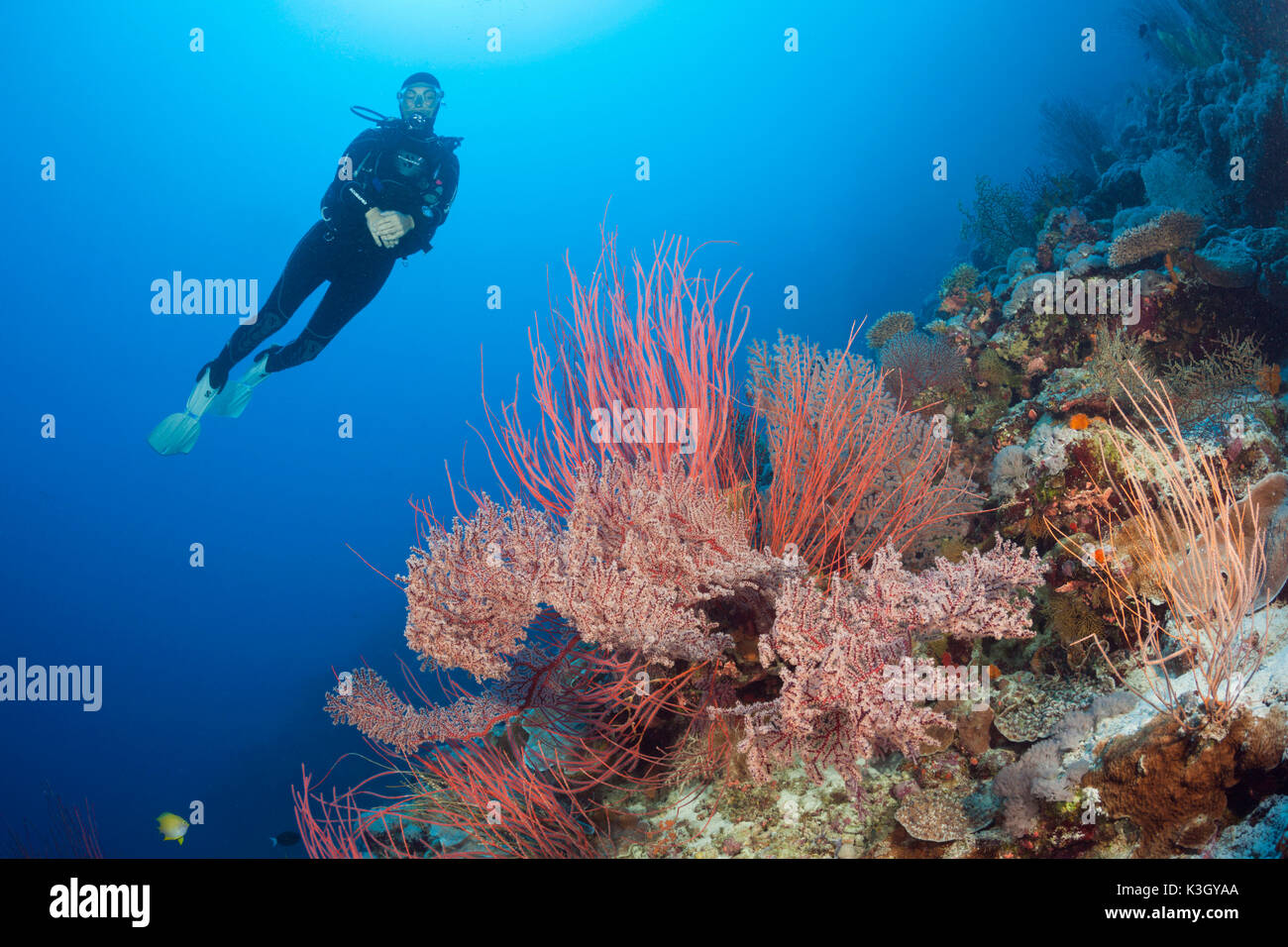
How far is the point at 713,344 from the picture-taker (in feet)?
10.5

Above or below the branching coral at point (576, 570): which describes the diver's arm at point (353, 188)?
above

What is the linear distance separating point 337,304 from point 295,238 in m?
41.3

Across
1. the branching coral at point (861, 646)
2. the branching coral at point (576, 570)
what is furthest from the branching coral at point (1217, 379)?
the branching coral at point (576, 570)

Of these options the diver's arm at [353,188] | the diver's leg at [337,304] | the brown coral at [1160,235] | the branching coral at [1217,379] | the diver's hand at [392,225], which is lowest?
the branching coral at [1217,379]

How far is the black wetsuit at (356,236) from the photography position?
7531 mm

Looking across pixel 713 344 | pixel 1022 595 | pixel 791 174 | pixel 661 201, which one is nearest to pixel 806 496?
pixel 713 344

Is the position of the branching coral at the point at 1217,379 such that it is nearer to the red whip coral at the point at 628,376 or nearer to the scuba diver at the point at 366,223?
the red whip coral at the point at 628,376

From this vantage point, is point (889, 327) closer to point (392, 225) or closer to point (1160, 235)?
point (1160, 235)

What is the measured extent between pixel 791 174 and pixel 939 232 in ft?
43.8

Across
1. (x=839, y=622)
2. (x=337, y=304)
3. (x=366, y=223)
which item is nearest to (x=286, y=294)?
(x=337, y=304)

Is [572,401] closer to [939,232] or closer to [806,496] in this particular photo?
[806,496]

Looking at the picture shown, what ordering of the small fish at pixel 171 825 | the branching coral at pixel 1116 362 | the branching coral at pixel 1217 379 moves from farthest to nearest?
the small fish at pixel 171 825
the branching coral at pixel 1116 362
the branching coral at pixel 1217 379

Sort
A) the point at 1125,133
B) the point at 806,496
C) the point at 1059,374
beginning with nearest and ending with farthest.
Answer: the point at 806,496, the point at 1059,374, the point at 1125,133

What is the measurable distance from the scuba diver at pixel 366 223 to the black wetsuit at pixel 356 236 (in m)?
0.01
